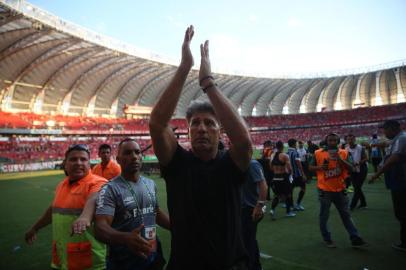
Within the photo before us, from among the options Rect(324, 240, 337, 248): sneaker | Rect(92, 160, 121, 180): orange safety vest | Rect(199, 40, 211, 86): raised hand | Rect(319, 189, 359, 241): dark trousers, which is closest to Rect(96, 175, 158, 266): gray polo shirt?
Rect(199, 40, 211, 86): raised hand

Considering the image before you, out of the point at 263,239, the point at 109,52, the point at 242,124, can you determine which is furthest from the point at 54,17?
the point at 242,124

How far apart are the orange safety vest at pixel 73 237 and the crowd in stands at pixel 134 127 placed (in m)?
34.3

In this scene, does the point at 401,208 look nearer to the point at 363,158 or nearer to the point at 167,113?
the point at 363,158

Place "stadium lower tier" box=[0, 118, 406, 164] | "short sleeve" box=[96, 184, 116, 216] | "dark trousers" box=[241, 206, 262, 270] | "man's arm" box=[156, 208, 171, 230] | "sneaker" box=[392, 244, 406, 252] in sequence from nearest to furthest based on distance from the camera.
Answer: "short sleeve" box=[96, 184, 116, 216], "man's arm" box=[156, 208, 171, 230], "dark trousers" box=[241, 206, 262, 270], "sneaker" box=[392, 244, 406, 252], "stadium lower tier" box=[0, 118, 406, 164]

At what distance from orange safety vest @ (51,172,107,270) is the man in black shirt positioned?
5.13 feet

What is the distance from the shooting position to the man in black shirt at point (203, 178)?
5.15 feet

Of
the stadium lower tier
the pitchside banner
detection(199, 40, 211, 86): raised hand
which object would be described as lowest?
the pitchside banner

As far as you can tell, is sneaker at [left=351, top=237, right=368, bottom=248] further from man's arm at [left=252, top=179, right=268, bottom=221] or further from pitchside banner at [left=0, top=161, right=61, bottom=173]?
pitchside banner at [left=0, top=161, right=61, bottom=173]

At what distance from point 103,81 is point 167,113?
1862 inches

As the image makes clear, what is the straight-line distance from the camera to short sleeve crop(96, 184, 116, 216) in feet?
8.21

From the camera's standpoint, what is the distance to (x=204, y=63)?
1.71m

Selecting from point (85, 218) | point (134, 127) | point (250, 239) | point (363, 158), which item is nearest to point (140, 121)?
point (134, 127)

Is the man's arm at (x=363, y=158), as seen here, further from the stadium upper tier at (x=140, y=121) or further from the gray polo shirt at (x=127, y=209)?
the stadium upper tier at (x=140, y=121)

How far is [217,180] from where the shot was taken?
→ 1625 millimetres
